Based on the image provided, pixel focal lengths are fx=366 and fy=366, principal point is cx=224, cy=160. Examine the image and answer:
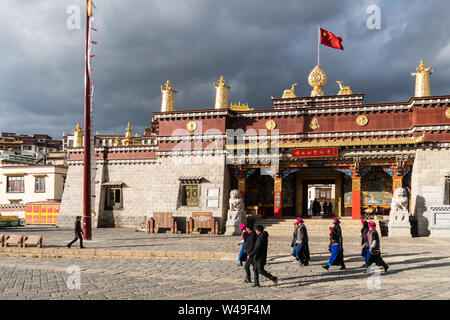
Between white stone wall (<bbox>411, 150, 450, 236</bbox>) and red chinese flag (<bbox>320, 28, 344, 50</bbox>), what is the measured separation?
9.10m

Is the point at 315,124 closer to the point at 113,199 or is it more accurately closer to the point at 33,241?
the point at 113,199

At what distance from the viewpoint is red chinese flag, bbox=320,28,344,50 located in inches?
960

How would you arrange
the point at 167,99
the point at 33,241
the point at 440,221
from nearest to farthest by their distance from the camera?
the point at 33,241
the point at 440,221
the point at 167,99

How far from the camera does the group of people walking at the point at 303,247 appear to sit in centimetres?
824

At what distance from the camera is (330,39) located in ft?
81.0

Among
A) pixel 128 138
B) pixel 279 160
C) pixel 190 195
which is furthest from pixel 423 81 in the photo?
pixel 128 138

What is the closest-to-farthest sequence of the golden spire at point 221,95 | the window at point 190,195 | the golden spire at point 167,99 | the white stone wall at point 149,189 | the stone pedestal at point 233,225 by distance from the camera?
the stone pedestal at point 233,225
the white stone wall at point 149,189
the window at point 190,195
the golden spire at point 221,95
the golden spire at point 167,99

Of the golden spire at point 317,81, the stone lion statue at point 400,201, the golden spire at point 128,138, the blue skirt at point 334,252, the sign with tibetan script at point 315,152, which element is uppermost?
the golden spire at point 317,81

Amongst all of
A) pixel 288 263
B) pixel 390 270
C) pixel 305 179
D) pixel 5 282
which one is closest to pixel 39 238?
pixel 5 282

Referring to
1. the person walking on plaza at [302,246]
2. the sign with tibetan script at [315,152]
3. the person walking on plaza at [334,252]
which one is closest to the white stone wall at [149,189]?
the sign with tibetan script at [315,152]

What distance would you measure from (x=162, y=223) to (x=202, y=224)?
8.27 feet

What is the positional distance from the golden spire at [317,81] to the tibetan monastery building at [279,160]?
708 millimetres

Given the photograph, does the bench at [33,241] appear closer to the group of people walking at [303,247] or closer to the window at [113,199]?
the group of people walking at [303,247]

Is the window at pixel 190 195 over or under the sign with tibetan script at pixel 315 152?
under
